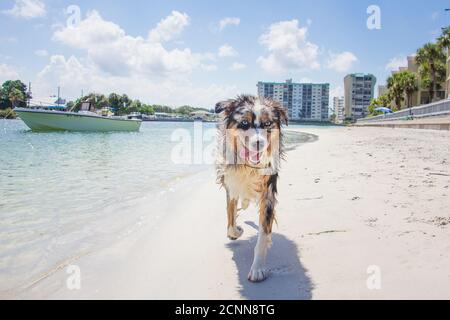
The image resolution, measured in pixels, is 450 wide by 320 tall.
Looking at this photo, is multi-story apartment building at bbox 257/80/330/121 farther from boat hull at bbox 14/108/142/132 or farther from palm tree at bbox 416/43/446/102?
boat hull at bbox 14/108/142/132

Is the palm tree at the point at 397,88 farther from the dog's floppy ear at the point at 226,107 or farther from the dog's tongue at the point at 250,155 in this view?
the dog's tongue at the point at 250,155

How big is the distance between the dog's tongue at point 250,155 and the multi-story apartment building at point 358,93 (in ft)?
526

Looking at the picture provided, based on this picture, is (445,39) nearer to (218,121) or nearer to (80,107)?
→ (80,107)

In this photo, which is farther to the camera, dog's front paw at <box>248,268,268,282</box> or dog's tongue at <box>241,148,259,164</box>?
dog's tongue at <box>241,148,259,164</box>

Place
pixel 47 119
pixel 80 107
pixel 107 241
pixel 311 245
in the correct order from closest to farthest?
pixel 311 245 < pixel 107 241 < pixel 47 119 < pixel 80 107

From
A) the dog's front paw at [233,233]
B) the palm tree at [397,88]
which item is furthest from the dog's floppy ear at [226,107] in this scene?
the palm tree at [397,88]

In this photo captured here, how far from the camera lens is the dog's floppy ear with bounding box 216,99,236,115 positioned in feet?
13.3

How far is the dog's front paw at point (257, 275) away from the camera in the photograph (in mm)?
3061

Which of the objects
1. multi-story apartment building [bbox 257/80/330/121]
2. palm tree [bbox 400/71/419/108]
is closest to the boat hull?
palm tree [bbox 400/71/419/108]

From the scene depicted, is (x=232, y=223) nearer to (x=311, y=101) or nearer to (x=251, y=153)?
(x=251, y=153)

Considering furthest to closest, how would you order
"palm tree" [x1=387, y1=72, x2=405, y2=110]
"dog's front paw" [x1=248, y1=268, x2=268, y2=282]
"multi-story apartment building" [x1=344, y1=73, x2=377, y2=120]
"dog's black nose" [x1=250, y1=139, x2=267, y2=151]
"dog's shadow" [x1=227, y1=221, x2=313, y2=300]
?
"multi-story apartment building" [x1=344, y1=73, x2=377, y2=120] < "palm tree" [x1=387, y1=72, x2=405, y2=110] < "dog's black nose" [x1=250, y1=139, x2=267, y2=151] < "dog's front paw" [x1=248, y1=268, x2=268, y2=282] < "dog's shadow" [x1=227, y1=221, x2=313, y2=300]

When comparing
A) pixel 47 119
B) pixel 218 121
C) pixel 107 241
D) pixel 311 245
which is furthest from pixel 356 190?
pixel 47 119
